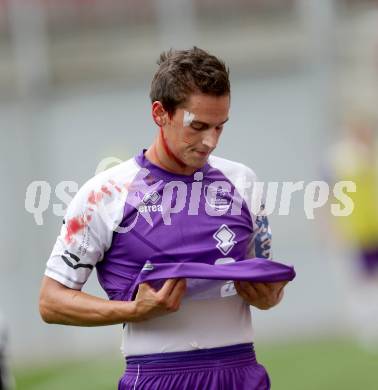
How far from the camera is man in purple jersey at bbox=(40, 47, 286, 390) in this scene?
4.88 meters

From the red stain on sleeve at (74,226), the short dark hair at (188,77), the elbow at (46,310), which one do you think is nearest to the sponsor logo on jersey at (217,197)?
the short dark hair at (188,77)

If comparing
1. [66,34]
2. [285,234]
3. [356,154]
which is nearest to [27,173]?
[66,34]

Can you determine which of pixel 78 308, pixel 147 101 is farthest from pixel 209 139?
pixel 147 101

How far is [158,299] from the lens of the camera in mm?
4734

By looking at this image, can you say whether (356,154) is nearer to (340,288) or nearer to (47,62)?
(340,288)

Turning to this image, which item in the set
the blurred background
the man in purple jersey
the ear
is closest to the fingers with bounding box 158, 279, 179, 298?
the man in purple jersey

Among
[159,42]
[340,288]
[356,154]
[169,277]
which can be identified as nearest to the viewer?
[169,277]

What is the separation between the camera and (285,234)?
1766cm

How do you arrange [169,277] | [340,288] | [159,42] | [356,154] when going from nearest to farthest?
[169,277], [356,154], [340,288], [159,42]

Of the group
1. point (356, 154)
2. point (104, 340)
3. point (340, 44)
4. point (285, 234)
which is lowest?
point (104, 340)

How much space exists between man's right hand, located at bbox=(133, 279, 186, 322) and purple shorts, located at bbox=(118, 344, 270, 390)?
0.81 feet

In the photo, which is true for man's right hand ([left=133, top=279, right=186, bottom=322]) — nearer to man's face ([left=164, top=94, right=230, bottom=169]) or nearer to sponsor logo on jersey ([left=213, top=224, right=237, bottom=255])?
sponsor logo on jersey ([left=213, top=224, right=237, bottom=255])

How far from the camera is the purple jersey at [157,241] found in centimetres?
495

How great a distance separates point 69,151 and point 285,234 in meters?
3.38
